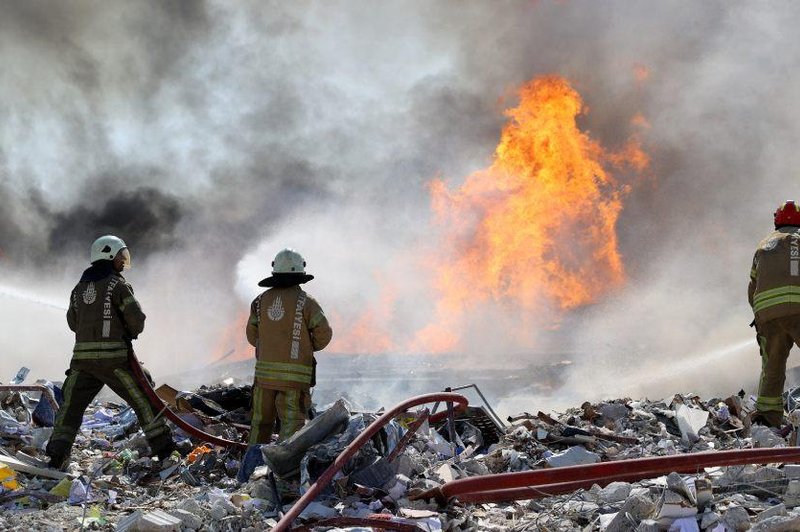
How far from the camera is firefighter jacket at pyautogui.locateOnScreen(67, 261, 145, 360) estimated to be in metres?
6.29

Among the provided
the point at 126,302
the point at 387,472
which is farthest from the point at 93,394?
the point at 387,472

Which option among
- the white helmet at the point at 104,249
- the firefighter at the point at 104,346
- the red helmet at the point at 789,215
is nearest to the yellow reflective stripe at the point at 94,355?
the firefighter at the point at 104,346

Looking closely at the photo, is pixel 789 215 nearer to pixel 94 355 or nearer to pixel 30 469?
pixel 94 355

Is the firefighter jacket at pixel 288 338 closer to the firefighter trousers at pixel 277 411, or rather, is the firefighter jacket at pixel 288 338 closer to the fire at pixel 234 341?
the firefighter trousers at pixel 277 411

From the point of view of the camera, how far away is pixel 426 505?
13.4ft

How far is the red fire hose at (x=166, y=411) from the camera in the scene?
6414 mm

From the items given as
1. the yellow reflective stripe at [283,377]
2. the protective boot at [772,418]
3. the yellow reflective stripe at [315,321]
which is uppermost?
the yellow reflective stripe at [315,321]

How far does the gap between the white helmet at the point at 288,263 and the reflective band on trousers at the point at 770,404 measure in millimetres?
4409

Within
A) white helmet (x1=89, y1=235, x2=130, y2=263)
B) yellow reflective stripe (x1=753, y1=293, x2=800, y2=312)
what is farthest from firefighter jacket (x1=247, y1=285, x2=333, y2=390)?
yellow reflective stripe (x1=753, y1=293, x2=800, y2=312)

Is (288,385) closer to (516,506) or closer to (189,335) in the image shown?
(516,506)

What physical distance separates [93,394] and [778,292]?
6293mm

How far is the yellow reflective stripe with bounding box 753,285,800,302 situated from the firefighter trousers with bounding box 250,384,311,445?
425 cm

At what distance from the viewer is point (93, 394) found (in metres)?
6.36

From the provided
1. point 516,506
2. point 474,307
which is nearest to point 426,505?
point 516,506
